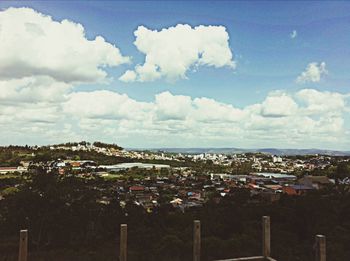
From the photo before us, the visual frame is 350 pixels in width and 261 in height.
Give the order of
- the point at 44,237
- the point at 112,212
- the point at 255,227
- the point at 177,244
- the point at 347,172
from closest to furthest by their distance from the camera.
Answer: the point at 177,244 → the point at 255,227 → the point at 44,237 → the point at 112,212 → the point at 347,172

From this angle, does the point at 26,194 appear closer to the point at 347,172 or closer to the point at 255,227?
the point at 255,227

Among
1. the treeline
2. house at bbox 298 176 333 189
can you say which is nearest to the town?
house at bbox 298 176 333 189

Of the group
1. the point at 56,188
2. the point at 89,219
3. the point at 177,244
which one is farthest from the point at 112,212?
the point at 177,244

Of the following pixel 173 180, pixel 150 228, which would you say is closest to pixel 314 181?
pixel 173 180

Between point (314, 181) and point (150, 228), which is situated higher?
point (150, 228)

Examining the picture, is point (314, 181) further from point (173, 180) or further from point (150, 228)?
point (150, 228)

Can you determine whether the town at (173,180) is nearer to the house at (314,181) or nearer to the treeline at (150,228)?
the house at (314,181)

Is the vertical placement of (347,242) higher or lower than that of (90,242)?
higher

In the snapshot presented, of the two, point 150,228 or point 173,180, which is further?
point 173,180
